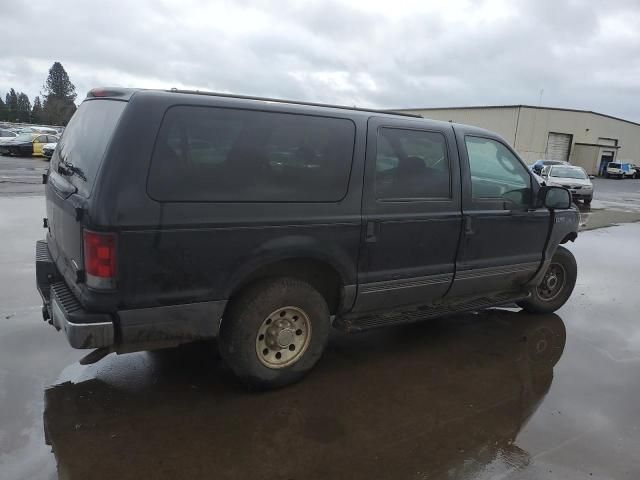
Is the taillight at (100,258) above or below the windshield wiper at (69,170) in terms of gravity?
below

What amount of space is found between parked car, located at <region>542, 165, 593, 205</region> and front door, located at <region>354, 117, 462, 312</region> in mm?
16928

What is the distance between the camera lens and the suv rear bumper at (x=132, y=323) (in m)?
2.92

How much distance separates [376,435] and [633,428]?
181 cm

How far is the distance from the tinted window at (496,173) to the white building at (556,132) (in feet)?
163

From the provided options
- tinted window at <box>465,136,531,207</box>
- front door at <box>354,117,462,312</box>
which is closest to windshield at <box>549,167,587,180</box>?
tinted window at <box>465,136,531,207</box>

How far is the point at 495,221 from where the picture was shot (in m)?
4.53

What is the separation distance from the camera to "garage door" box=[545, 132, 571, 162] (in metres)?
53.1

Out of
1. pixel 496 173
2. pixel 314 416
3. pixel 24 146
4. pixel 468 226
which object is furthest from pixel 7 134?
pixel 314 416

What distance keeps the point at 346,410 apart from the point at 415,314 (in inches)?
46.5

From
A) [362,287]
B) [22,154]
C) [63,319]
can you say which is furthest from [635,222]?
[22,154]

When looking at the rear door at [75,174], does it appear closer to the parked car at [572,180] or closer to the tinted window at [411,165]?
the tinted window at [411,165]

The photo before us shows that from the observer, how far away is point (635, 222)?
579 inches

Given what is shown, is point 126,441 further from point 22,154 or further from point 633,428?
point 22,154

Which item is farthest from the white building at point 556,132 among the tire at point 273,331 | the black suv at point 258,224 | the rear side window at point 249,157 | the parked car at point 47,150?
the tire at point 273,331
